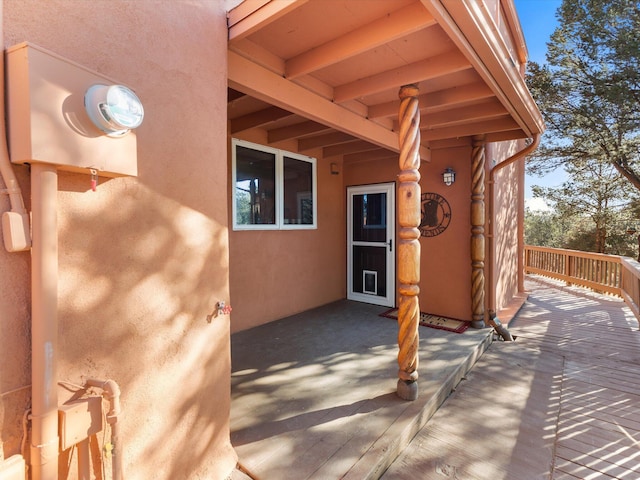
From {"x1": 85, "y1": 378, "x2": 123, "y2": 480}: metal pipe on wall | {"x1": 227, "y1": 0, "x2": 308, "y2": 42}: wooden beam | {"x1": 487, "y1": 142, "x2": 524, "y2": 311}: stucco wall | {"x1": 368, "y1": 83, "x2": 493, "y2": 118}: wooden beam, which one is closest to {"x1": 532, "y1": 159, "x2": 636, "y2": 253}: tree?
{"x1": 487, "y1": 142, "x2": 524, "y2": 311}: stucco wall

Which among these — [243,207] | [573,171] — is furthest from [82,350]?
[573,171]

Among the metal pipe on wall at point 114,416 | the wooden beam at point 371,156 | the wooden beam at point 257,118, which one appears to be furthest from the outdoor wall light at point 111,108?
the wooden beam at point 371,156

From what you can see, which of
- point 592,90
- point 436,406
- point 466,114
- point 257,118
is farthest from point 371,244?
point 592,90

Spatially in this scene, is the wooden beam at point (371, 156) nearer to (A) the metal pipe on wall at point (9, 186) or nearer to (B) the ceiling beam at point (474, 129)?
(B) the ceiling beam at point (474, 129)

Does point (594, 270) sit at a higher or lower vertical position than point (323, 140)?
lower

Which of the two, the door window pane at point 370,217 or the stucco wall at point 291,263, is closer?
the stucco wall at point 291,263

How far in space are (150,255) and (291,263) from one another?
10.8 ft

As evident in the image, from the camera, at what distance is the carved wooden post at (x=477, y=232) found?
168 inches

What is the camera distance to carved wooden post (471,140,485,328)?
4.26 meters

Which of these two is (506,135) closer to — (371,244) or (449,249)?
(449,249)

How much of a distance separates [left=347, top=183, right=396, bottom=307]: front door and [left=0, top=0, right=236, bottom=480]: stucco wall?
3.72 metres

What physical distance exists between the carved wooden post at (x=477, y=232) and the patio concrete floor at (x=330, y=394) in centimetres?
32

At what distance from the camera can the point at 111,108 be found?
1.09 metres

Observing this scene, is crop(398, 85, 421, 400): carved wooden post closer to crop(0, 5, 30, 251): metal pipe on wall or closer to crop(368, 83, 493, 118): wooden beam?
crop(368, 83, 493, 118): wooden beam
